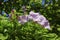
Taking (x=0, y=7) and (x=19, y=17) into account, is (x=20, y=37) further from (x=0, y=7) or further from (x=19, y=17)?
(x=0, y=7)

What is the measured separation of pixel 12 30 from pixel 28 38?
186mm

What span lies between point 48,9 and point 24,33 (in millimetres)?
865

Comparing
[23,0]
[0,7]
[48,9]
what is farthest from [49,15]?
[0,7]

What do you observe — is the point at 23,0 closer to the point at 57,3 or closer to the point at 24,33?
the point at 57,3

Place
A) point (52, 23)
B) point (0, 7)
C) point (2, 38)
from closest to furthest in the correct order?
point (2, 38) < point (52, 23) < point (0, 7)

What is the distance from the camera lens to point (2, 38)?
268 centimetres

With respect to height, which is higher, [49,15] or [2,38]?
[49,15]

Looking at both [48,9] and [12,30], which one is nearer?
[12,30]

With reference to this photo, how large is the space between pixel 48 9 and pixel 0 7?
687 mm

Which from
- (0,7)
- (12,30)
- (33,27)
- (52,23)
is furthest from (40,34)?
(0,7)

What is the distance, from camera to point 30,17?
2.75 m

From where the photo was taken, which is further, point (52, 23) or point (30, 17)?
point (52, 23)

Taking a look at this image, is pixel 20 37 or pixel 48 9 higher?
pixel 48 9

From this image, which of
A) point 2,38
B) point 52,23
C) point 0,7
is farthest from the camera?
point 0,7
